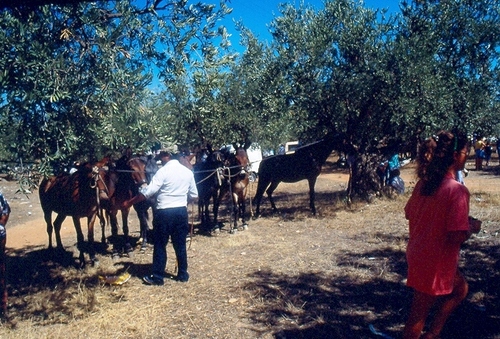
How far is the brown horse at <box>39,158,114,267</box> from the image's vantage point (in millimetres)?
8211

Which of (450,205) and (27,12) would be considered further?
(27,12)

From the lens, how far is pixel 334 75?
11.6 metres

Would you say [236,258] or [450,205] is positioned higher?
[450,205]

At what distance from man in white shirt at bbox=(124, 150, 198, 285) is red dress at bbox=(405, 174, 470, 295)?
4.13 m

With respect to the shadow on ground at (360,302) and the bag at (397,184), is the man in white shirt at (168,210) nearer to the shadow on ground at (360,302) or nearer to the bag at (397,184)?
the shadow on ground at (360,302)

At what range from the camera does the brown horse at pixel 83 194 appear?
8211 mm

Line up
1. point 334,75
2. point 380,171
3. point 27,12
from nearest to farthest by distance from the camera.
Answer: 1. point 27,12
2. point 334,75
3. point 380,171

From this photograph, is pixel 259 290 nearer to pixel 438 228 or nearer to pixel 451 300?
pixel 451 300

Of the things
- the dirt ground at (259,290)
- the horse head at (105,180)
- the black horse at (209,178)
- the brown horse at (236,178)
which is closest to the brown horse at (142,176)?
Result: the horse head at (105,180)

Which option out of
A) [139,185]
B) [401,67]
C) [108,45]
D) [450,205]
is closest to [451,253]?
[450,205]

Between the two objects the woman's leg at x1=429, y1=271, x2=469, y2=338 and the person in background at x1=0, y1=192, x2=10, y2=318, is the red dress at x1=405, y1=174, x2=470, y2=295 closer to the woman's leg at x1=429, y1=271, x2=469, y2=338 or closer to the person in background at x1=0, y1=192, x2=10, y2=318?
the woman's leg at x1=429, y1=271, x2=469, y2=338

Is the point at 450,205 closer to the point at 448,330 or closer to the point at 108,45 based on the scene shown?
the point at 448,330

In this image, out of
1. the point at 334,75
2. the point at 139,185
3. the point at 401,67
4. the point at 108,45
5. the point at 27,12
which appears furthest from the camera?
the point at 334,75

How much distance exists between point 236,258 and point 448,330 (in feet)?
14.4
